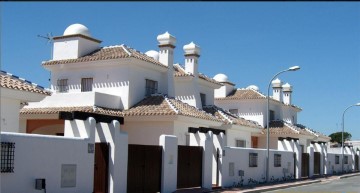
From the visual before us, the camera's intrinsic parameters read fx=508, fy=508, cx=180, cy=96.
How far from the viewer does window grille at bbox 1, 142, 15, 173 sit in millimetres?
13883

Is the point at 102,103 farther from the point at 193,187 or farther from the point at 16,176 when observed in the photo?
the point at 16,176

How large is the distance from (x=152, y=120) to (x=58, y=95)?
17.8ft

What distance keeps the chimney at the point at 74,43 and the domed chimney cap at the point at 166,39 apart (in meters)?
4.08

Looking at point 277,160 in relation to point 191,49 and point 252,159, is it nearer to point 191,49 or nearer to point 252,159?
point 252,159

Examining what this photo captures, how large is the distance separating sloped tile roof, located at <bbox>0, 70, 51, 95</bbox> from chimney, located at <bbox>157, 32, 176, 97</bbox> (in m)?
12.3

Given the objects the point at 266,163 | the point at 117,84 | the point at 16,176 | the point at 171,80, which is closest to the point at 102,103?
the point at 117,84

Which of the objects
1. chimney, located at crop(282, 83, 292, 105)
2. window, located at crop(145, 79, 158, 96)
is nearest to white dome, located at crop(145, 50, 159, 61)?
window, located at crop(145, 79, 158, 96)

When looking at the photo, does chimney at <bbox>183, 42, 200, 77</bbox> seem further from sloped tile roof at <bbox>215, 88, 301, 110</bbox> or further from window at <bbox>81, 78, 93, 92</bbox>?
sloped tile roof at <bbox>215, 88, 301, 110</bbox>

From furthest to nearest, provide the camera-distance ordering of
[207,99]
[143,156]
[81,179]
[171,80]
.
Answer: [207,99] < [171,80] < [143,156] < [81,179]

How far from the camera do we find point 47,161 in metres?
15.4

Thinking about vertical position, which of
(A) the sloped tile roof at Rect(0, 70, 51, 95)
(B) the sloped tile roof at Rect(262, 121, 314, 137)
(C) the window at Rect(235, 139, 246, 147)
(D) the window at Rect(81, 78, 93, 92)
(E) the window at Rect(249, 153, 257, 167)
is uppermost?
(D) the window at Rect(81, 78, 93, 92)

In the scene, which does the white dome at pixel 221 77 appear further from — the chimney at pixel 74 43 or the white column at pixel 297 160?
the chimney at pixel 74 43

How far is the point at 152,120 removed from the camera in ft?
87.3

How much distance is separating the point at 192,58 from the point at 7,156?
22.4 meters
